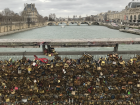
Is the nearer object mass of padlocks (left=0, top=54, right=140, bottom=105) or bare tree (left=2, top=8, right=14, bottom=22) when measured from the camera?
mass of padlocks (left=0, top=54, right=140, bottom=105)

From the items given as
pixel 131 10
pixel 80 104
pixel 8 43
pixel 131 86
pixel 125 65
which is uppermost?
pixel 131 10

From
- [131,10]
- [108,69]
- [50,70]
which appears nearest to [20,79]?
[50,70]

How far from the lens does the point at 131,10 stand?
→ 243 ft

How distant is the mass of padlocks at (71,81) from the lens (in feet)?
8.69

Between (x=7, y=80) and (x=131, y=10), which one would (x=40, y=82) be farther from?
(x=131, y=10)

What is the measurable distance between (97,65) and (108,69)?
0.21 meters

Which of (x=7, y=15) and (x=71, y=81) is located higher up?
(x=7, y=15)

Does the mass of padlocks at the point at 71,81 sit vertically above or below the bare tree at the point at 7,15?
below

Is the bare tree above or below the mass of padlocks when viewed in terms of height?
above

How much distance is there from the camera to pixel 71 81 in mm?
2682

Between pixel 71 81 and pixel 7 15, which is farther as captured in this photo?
pixel 7 15

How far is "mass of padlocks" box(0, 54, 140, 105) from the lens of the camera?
265 cm

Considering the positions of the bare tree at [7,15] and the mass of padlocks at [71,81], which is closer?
the mass of padlocks at [71,81]

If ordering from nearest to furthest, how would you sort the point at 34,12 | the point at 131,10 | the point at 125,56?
the point at 125,56
the point at 131,10
the point at 34,12
